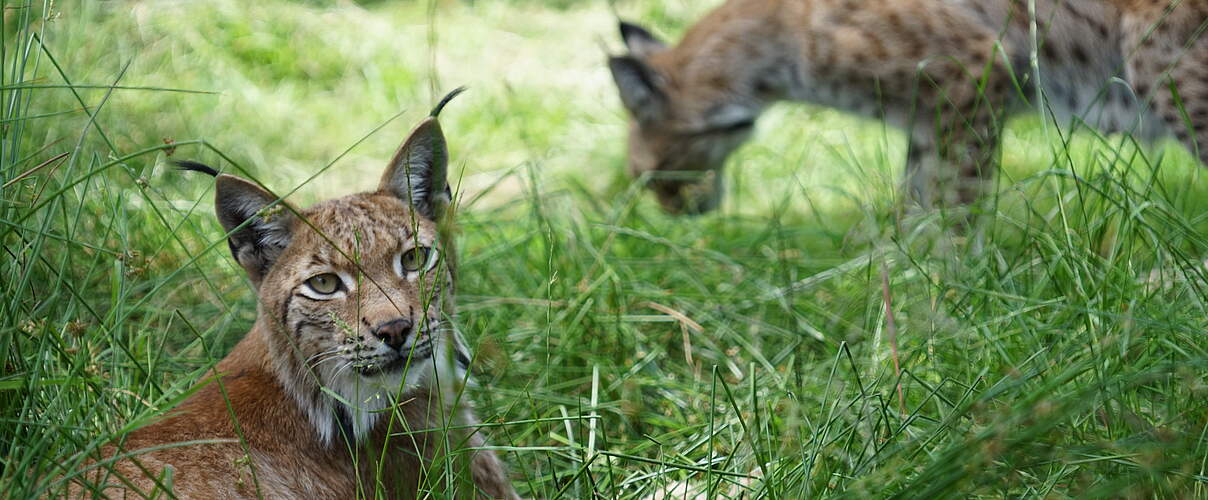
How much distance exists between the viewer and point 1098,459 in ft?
7.09

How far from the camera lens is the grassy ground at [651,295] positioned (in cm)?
231

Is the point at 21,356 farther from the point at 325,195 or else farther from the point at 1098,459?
the point at 325,195

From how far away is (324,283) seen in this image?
2641mm

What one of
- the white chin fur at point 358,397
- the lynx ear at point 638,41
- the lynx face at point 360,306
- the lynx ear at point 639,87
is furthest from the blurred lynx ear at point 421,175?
the lynx ear at point 638,41

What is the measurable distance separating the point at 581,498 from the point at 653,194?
3.76 metres

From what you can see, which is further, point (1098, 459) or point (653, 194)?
point (653, 194)

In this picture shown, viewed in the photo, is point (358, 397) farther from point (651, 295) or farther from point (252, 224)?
point (651, 295)

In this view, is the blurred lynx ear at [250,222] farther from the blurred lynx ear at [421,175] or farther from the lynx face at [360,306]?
the blurred lynx ear at [421,175]

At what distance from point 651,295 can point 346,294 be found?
152 cm

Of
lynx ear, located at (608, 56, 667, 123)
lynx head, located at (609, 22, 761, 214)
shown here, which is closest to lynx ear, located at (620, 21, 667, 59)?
lynx head, located at (609, 22, 761, 214)

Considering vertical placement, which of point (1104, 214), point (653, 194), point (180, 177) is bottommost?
point (653, 194)

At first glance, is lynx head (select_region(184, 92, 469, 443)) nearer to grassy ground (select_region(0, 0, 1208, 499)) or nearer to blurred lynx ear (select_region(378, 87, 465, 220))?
blurred lynx ear (select_region(378, 87, 465, 220))

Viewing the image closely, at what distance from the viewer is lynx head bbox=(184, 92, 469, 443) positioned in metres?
2.51

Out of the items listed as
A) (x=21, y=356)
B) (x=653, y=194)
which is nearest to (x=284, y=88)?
(x=653, y=194)
